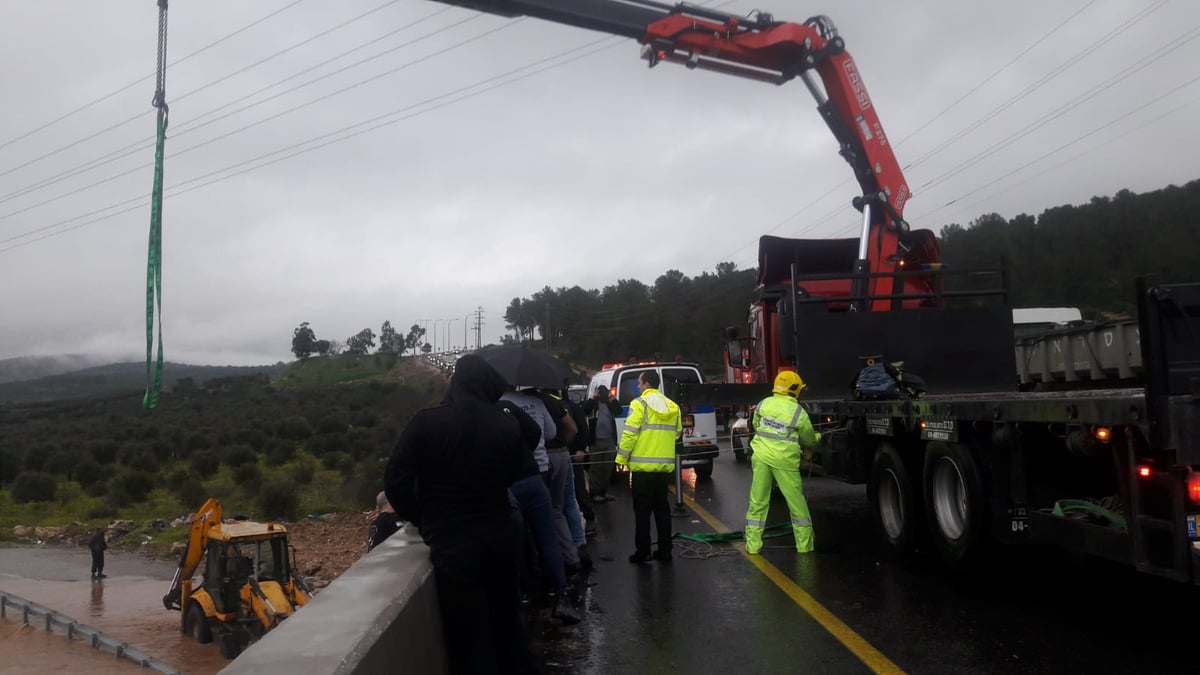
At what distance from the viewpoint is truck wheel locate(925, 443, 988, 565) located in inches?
276

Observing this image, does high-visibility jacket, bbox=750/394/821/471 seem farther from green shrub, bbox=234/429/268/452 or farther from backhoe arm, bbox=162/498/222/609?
green shrub, bbox=234/429/268/452

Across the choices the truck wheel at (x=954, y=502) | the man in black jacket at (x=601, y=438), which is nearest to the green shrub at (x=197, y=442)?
the man in black jacket at (x=601, y=438)

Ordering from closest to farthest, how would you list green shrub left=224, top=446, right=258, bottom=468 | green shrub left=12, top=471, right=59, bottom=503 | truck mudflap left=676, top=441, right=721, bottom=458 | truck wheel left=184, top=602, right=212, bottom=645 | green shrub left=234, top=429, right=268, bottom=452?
truck mudflap left=676, top=441, right=721, bottom=458
truck wheel left=184, top=602, right=212, bottom=645
green shrub left=12, top=471, right=59, bottom=503
green shrub left=224, top=446, right=258, bottom=468
green shrub left=234, top=429, right=268, bottom=452

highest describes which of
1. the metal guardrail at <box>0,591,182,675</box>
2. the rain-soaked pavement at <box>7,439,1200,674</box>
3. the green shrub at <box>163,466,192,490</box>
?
the rain-soaked pavement at <box>7,439,1200,674</box>

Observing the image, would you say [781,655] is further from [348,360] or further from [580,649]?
[348,360]

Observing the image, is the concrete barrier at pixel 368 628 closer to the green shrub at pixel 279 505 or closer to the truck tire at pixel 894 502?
→ the truck tire at pixel 894 502

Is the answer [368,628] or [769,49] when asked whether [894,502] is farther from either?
[769,49]

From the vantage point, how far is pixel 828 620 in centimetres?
657

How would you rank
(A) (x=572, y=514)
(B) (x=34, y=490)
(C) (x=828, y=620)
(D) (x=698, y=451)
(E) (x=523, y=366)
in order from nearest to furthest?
(C) (x=828, y=620) < (E) (x=523, y=366) < (A) (x=572, y=514) < (D) (x=698, y=451) < (B) (x=34, y=490)

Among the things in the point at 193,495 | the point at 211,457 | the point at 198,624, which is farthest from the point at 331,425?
the point at 198,624

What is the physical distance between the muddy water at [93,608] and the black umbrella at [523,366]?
12655 mm

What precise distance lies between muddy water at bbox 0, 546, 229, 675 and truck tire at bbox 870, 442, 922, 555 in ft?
42.0

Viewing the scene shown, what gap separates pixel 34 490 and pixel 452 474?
4057cm

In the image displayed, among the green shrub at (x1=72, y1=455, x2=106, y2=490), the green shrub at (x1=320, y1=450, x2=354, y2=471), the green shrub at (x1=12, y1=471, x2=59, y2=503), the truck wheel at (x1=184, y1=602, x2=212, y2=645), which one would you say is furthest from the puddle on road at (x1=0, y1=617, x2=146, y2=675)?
the green shrub at (x1=72, y1=455, x2=106, y2=490)
